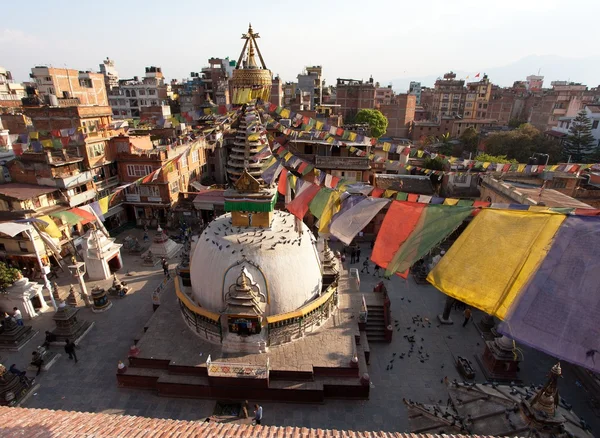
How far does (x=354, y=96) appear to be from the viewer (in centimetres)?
6581

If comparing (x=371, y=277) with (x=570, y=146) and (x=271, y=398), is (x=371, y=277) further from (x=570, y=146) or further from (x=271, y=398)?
(x=570, y=146)

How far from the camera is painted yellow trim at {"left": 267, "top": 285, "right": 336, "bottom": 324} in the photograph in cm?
1337

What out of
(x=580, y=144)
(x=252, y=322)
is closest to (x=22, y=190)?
(x=252, y=322)

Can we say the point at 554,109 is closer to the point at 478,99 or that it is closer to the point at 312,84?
the point at 478,99

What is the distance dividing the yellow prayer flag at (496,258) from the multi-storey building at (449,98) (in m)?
70.9

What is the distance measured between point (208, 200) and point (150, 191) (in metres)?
4.47

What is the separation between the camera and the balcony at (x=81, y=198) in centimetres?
2373

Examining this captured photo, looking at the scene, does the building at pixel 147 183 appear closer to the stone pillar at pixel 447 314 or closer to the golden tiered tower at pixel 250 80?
the golden tiered tower at pixel 250 80

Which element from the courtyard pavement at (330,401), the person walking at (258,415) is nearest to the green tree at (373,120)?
the courtyard pavement at (330,401)

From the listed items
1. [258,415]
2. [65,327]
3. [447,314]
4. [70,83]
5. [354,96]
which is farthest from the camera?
[354,96]

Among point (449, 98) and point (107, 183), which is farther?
point (449, 98)

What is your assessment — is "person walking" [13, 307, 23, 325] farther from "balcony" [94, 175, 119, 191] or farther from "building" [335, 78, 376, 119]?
"building" [335, 78, 376, 119]

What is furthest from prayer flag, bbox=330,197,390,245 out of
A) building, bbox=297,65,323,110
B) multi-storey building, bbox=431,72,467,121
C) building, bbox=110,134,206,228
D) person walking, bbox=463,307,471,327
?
multi-storey building, bbox=431,72,467,121

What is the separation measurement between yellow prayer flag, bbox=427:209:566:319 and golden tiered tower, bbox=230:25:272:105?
9939 mm
